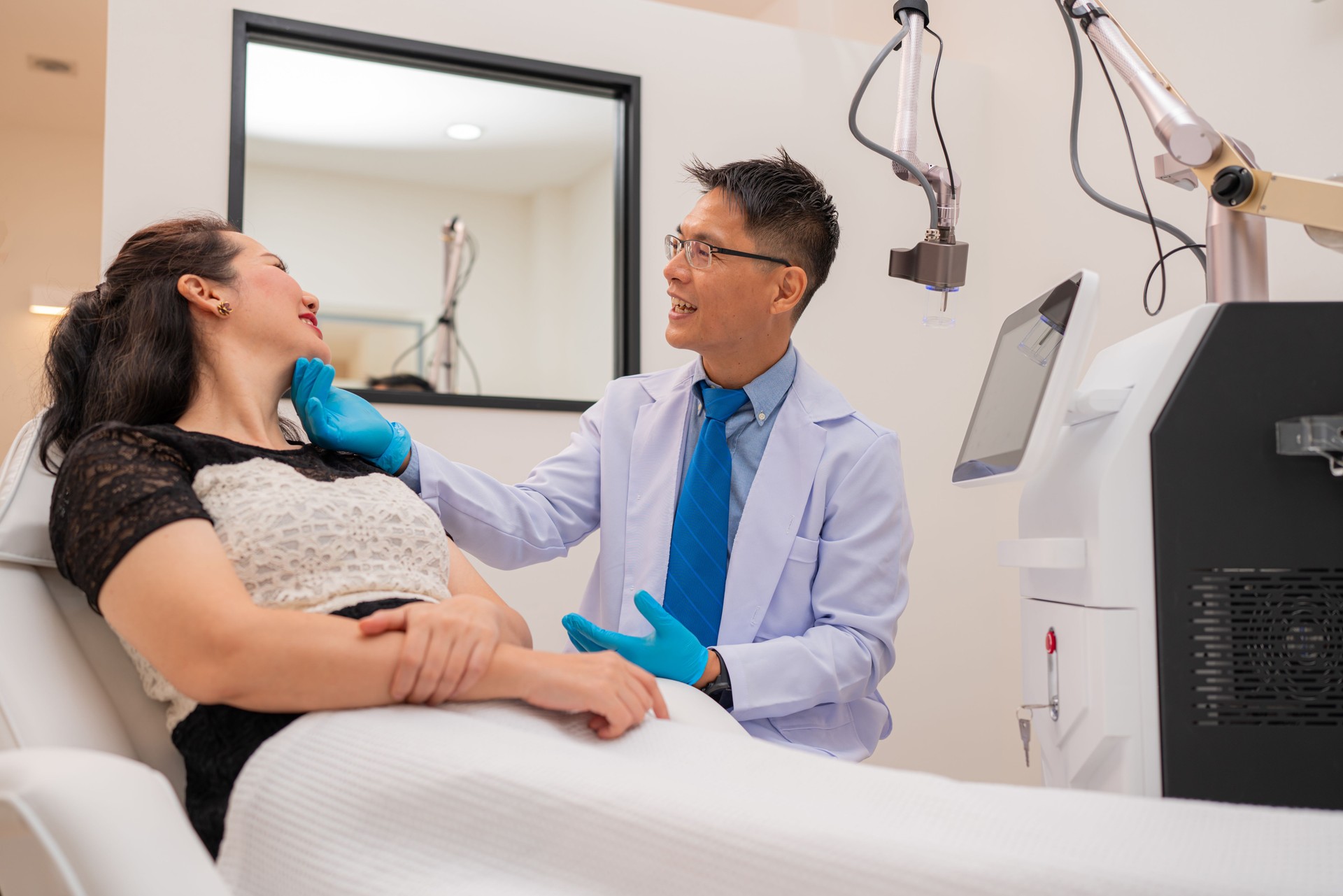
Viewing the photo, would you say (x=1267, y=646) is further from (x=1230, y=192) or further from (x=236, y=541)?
(x=236, y=541)

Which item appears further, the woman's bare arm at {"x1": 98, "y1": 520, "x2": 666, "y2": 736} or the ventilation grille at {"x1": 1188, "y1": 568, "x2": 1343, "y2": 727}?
the ventilation grille at {"x1": 1188, "y1": 568, "x2": 1343, "y2": 727}

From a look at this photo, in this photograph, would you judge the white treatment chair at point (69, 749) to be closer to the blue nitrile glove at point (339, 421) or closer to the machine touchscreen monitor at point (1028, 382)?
the blue nitrile glove at point (339, 421)

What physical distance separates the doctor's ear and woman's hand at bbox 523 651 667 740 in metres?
0.94

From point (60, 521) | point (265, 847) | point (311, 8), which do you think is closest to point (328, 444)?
point (60, 521)

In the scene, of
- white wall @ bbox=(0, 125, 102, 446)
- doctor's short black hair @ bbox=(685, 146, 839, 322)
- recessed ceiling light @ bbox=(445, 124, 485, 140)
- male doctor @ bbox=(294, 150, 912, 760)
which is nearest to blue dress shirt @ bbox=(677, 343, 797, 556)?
male doctor @ bbox=(294, 150, 912, 760)

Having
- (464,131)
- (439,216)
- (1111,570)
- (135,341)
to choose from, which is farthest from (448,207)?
(1111,570)

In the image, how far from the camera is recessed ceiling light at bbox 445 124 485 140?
2379mm

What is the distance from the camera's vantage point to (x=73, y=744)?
97cm

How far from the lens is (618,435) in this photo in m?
1.83

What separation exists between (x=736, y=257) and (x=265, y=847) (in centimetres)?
124

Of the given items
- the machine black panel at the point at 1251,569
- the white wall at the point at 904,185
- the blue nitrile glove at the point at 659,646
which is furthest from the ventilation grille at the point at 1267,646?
the white wall at the point at 904,185

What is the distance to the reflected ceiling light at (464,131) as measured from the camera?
2.38m

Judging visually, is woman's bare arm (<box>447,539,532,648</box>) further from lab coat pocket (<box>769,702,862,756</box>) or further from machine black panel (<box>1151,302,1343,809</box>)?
machine black panel (<box>1151,302,1343,809</box>)

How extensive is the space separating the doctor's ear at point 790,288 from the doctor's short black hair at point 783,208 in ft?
0.10
